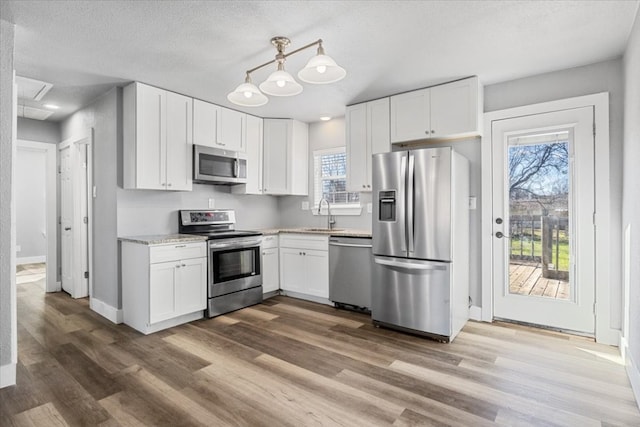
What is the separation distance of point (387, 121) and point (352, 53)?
120cm

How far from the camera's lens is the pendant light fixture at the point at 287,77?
217cm

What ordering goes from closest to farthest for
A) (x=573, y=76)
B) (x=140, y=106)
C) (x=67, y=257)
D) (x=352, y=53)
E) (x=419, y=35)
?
(x=419, y=35), (x=352, y=53), (x=573, y=76), (x=140, y=106), (x=67, y=257)

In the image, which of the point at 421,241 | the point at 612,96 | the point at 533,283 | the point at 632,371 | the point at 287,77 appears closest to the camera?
the point at 632,371

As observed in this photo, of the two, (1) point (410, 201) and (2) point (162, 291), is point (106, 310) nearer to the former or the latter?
(2) point (162, 291)

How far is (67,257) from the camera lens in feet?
15.8

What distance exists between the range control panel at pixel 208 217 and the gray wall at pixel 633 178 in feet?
13.4

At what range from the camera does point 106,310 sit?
12.3ft

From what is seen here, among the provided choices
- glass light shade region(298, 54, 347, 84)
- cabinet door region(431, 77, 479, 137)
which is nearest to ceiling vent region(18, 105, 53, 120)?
glass light shade region(298, 54, 347, 84)

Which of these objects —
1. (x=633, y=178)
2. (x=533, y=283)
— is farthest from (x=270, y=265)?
(x=633, y=178)

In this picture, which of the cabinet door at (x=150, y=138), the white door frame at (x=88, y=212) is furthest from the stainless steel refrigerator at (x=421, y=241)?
the white door frame at (x=88, y=212)

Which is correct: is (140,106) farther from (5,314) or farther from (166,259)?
(5,314)

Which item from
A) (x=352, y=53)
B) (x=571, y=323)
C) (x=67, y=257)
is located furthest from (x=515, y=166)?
(x=67, y=257)

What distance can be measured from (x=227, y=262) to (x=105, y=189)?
1.57 meters

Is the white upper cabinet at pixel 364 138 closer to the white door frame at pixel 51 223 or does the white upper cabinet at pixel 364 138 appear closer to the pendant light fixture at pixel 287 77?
the pendant light fixture at pixel 287 77
